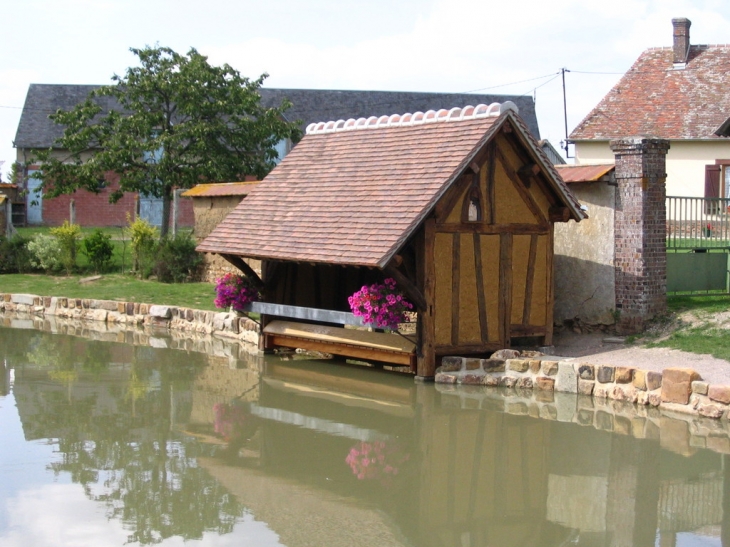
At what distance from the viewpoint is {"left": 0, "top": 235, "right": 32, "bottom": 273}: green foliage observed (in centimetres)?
2467

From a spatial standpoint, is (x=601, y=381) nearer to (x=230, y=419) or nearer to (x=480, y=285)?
(x=480, y=285)

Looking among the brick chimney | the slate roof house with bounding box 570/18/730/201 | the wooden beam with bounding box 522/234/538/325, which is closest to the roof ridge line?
the wooden beam with bounding box 522/234/538/325

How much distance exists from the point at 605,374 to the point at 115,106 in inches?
1217

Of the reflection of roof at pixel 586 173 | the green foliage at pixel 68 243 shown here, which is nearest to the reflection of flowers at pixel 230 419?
the reflection of roof at pixel 586 173

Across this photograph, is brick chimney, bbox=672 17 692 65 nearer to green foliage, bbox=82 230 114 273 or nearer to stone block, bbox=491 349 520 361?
green foliage, bbox=82 230 114 273

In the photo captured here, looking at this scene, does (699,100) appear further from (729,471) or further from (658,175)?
(729,471)

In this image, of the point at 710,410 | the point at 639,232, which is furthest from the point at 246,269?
the point at 710,410

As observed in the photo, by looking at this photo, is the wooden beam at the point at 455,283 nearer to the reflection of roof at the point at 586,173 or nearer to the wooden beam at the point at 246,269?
the reflection of roof at the point at 586,173

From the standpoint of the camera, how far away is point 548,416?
1170 cm

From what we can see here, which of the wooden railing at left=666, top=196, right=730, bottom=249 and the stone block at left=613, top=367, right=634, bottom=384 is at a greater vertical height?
the wooden railing at left=666, top=196, right=730, bottom=249

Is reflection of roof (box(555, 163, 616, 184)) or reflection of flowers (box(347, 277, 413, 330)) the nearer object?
reflection of flowers (box(347, 277, 413, 330))

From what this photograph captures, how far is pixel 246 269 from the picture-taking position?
51.8ft

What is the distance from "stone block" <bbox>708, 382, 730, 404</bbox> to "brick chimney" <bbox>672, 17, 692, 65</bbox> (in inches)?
931

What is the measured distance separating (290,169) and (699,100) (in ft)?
62.2
